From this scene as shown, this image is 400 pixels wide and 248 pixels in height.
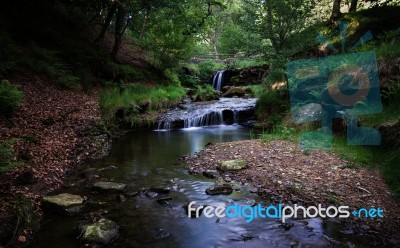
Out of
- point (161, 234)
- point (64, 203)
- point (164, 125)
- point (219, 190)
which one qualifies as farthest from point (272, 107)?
point (64, 203)

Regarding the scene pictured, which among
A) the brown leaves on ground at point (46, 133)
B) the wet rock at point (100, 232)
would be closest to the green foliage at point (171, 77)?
the brown leaves on ground at point (46, 133)

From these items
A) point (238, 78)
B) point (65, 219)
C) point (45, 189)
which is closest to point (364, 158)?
point (65, 219)

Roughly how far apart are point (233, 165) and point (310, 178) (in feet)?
5.50

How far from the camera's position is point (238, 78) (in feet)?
76.1

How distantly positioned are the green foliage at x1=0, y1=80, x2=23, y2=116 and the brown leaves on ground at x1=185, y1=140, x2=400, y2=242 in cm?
437

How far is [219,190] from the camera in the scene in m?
5.56

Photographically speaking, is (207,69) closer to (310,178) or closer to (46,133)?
(46,133)

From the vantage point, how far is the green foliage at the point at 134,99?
438 inches

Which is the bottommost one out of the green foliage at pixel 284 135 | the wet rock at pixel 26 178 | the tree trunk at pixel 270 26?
the wet rock at pixel 26 178

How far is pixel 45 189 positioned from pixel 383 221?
5.60m

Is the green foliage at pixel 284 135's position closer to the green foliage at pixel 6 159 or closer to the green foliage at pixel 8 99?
the green foliage at pixel 6 159

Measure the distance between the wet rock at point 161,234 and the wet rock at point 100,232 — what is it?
56 centimetres

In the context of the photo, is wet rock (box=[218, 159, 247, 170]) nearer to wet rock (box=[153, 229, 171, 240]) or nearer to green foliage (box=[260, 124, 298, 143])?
green foliage (box=[260, 124, 298, 143])

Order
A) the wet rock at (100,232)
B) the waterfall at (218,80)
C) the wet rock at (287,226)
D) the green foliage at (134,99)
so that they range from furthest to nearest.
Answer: the waterfall at (218,80), the green foliage at (134,99), the wet rock at (287,226), the wet rock at (100,232)
